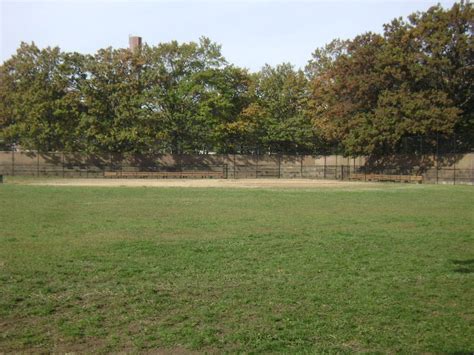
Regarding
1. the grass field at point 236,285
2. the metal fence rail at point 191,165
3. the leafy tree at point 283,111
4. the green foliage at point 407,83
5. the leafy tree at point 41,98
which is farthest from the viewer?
the leafy tree at point 283,111

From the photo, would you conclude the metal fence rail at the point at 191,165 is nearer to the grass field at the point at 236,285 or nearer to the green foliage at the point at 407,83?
the green foliage at the point at 407,83

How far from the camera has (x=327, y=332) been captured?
548cm

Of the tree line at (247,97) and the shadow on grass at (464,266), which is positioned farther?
the tree line at (247,97)

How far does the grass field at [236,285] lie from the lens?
17.5ft

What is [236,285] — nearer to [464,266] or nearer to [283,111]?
[464,266]

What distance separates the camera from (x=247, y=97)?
55.9 m

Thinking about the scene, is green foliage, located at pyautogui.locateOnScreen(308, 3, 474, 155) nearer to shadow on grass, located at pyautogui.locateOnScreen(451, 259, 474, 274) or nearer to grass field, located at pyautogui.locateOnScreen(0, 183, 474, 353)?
grass field, located at pyautogui.locateOnScreen(0, 183, 474, 353)

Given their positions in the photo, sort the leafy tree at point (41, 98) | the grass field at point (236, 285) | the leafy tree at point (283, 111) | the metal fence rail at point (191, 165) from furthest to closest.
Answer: the leafy tree at point (283, 111)
the metal fence rail at point (191, 165)
the leafy tree at point (41, 98)
the grass field at point (236, 285)

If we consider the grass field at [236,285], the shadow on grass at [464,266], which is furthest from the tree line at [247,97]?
the shadow on grass at [464,266]

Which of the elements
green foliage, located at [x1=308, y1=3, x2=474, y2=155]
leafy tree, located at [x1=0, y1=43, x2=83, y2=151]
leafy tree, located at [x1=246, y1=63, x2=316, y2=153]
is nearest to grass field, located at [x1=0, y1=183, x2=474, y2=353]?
green foliage, located at [x1=308, y1=3, x2=474, y2=155]

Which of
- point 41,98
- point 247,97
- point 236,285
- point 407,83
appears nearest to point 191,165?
point 247,97

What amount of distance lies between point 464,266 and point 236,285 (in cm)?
419

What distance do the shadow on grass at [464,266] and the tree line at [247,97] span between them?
3140cm

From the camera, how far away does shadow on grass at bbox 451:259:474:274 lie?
27.6 ft
